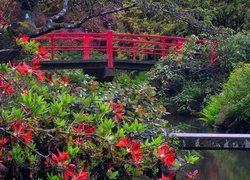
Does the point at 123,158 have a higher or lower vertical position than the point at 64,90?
lower

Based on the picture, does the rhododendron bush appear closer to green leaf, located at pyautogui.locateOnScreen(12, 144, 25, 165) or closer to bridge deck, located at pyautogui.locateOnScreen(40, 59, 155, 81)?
green leaf, located at pyautogui.locateOnScreen(12, 144, 25, 165)

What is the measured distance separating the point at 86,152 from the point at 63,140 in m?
0.17

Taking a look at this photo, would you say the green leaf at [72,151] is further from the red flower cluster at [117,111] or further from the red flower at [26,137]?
the red flower cluster at [117,111]

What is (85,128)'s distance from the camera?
4.09m

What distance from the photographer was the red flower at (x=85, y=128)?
4.04m

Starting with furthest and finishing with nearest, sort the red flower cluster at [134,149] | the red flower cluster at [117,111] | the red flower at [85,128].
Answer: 1. the red flower cluster at [117,111]
2. the red flower at [85,128]
3. the red flower cluster at [134,149]

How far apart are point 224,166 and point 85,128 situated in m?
6.22

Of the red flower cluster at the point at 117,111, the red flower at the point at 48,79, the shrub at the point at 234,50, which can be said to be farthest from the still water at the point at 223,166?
the shrub at the point at 234,50

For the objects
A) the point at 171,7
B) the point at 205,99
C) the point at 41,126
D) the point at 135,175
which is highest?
the point at 171,7

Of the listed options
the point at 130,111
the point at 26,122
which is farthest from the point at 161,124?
the point at 26,122

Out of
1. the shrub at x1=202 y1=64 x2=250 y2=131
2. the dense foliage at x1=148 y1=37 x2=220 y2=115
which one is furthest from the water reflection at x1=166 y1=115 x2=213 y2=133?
the dense foliage at x1=148 y1=37 x2=220 y2=115

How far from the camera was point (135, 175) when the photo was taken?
13.5 ft

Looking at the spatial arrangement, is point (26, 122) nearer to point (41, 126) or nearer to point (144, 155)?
point (41, 126)

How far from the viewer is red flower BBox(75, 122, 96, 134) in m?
4.04
